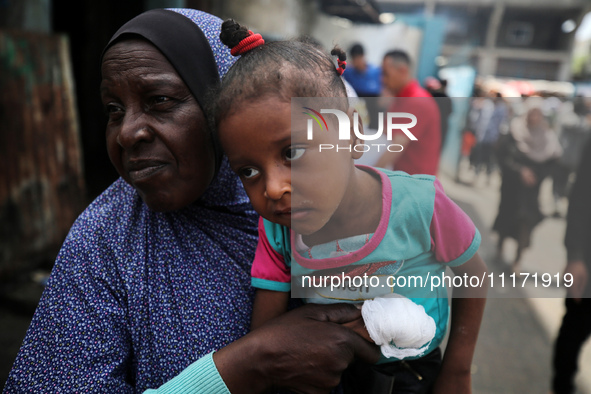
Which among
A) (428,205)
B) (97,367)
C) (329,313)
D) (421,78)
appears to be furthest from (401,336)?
(421,78)

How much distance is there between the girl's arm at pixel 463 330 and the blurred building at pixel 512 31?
24631 millimetres

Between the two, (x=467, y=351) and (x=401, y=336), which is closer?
(x=401, y=336)

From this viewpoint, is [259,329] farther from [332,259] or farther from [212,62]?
[212,62]

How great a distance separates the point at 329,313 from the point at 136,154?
644 millimetres

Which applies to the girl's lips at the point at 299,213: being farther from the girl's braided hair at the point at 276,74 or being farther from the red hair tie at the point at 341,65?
the red hair tie at the point at 341,65

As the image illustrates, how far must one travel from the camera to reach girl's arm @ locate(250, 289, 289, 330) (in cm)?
113

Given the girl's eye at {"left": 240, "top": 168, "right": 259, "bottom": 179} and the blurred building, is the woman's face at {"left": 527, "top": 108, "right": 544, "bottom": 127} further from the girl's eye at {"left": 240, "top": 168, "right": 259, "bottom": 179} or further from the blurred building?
the blurred building

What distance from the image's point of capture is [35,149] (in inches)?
146

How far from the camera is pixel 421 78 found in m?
12.3

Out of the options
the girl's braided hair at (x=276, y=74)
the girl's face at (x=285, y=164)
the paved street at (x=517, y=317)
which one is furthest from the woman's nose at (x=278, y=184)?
the paved street at (x=517, y=317)

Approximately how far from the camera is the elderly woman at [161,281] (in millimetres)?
1038

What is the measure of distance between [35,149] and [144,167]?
10.3 ft

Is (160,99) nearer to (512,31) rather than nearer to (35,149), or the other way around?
(35,149)

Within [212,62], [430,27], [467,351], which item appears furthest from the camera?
[430,27]
